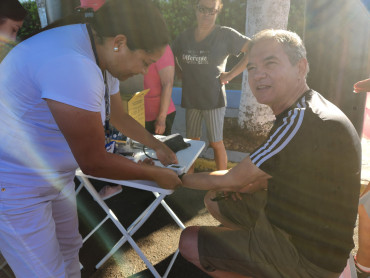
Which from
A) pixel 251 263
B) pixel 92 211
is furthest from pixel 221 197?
pixel 92 211

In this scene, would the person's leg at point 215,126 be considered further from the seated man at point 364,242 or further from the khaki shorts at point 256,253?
the khaki shorts at point 256,253

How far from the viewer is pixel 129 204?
12.1ft

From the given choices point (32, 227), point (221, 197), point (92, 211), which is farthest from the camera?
point (92, 211)

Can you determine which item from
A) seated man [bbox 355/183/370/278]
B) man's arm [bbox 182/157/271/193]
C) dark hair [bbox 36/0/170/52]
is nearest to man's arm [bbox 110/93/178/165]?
man's arm [bbox 182/157/271/193]

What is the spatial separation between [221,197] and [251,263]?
0.68m

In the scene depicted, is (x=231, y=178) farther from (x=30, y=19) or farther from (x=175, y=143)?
(x=30, y=19)

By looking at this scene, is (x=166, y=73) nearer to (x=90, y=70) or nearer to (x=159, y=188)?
(x=159, y=188)

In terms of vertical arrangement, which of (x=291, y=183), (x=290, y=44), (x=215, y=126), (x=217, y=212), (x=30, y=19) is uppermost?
(x=290, y=44)

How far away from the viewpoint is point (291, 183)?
5.52 feet

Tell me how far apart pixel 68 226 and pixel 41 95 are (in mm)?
1006

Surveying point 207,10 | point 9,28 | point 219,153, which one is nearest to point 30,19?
point 9,28

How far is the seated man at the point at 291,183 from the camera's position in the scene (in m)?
1.60

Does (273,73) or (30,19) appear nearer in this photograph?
(273,73)

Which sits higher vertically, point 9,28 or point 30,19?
point 9,28
